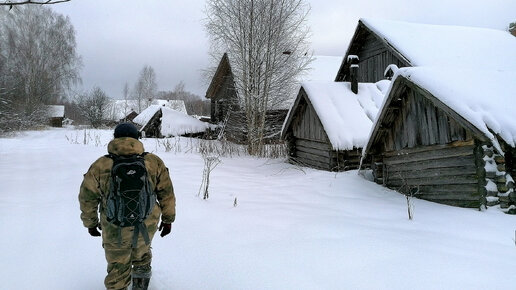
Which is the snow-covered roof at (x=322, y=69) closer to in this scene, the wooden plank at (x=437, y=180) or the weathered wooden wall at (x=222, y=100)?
the weathered wooden wall at (x=222, y=100)

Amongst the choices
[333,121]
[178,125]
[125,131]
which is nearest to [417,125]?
[333,121]

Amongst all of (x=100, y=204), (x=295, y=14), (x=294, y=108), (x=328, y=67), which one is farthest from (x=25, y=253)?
(x=328, y=67)

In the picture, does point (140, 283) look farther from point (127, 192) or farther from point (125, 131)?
point (125, 131)

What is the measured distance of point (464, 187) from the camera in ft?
18.2

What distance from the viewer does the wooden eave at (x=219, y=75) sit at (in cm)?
1806

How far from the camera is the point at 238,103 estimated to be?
1645 centimetres

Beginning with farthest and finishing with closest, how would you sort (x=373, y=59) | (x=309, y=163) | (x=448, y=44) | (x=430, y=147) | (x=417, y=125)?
Result: (x=373, y=59) < (x=448, y=44) < (x=309, y=163) < (x=417, y=125) < (x=430, y=147)

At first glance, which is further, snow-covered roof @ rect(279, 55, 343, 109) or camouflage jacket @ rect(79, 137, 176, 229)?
snow-covered roof @ rect(279, 55, 343, 109)

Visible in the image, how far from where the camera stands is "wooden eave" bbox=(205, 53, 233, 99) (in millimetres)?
18062

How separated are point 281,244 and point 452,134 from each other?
3.86m

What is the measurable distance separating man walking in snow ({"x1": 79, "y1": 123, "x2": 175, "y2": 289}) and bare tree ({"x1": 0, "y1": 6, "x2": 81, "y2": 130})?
3363cm

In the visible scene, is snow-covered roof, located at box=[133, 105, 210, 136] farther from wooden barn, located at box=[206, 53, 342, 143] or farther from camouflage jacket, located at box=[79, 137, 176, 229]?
camouflage jacket, located at box=[79, 137, 176, 229]

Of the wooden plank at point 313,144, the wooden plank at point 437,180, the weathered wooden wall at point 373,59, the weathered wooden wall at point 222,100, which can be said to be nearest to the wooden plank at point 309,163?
the wooden plank at point 313,144

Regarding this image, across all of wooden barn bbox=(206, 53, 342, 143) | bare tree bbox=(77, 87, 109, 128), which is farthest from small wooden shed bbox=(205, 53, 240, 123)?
bare tree bbox=(77, 87, 109, 128)
